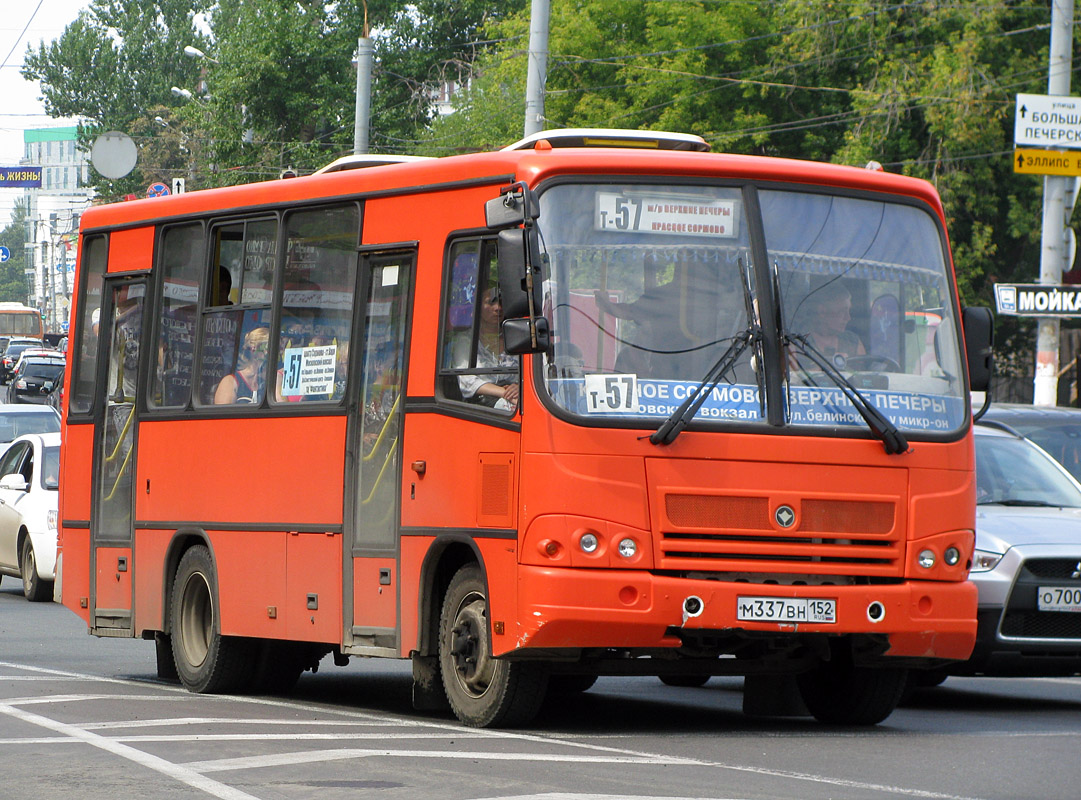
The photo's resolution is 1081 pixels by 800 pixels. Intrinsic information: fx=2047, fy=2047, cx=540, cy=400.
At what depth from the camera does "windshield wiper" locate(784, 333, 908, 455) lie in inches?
390

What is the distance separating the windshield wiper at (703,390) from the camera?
374 inches

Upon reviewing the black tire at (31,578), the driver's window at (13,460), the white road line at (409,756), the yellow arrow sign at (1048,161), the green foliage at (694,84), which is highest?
the green foliage at (694,84)

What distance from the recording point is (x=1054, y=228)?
79.9 ft

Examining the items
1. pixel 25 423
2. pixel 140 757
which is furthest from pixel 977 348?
pixel 25 423

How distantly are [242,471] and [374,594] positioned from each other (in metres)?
1.67

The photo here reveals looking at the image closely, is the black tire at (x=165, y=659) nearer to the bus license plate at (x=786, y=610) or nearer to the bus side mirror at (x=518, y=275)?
the bus side mirror at (x=518, y=275)

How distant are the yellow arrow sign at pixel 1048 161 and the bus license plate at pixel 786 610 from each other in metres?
15.2

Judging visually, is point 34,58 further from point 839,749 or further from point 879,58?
point 839,749

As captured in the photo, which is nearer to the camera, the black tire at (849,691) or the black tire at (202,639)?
the black tire at (849,691)

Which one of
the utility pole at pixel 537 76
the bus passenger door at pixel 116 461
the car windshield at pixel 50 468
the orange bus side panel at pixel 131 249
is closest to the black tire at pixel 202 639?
the bus passenger door at pixel 116 461

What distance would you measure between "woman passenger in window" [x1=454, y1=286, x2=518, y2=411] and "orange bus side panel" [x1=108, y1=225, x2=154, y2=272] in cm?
405

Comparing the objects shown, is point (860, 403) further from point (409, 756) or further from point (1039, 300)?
point (1039, 300)

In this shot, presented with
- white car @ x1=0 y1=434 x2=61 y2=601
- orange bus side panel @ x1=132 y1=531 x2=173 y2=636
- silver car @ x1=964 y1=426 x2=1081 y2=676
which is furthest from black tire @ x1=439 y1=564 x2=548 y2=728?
white car @ x1=0 y1=434 x2=61 y2=601

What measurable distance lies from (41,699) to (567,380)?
12.2 ft
